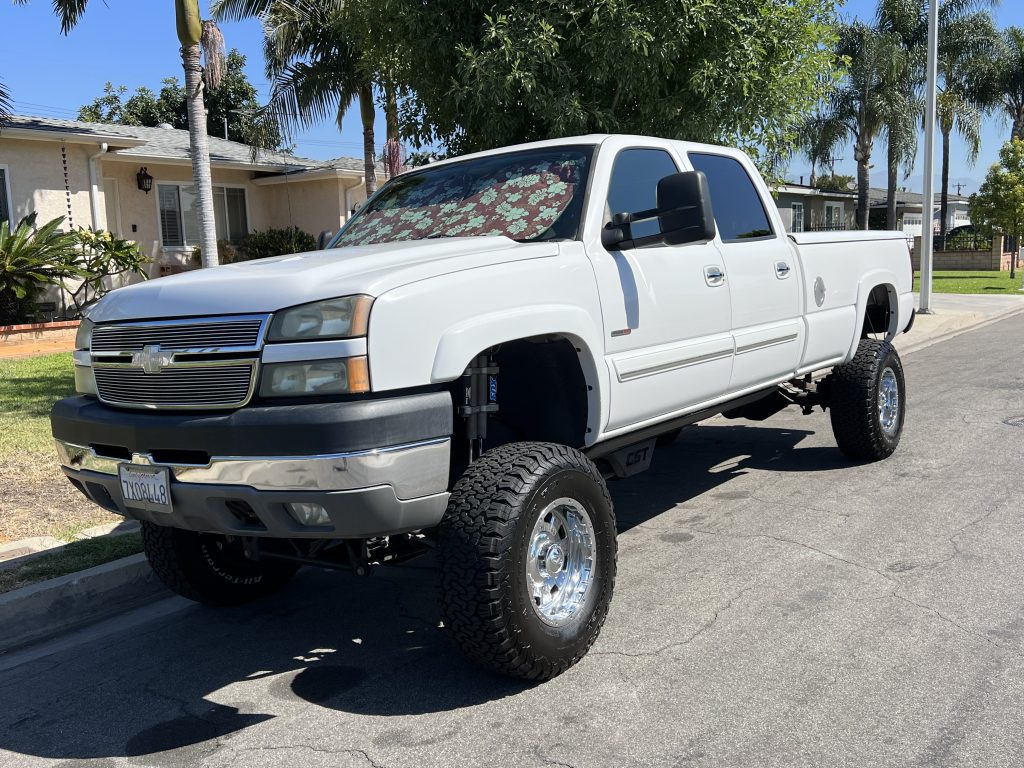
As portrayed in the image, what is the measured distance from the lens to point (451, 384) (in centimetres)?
379

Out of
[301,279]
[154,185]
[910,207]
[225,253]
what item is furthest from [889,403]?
[910,207]

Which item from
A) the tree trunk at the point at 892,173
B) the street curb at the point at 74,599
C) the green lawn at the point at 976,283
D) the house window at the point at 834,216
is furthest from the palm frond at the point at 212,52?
the house window at the point at 834,216

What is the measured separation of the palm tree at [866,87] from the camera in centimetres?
3195

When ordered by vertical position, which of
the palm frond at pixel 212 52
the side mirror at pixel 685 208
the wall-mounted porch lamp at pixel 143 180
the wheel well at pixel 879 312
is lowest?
the wheel well at pixel 879 312

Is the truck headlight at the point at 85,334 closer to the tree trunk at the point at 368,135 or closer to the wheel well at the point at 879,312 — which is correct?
the wheel well at the point at 879,312

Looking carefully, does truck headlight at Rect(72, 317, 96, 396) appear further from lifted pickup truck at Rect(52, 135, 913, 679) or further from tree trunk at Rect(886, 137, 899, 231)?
tree trunk at Rect(886, 137, 899, 231)

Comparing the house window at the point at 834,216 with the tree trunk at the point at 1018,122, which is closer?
the tree trunk at the point at 1018,122

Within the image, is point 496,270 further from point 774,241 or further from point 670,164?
point 774,241

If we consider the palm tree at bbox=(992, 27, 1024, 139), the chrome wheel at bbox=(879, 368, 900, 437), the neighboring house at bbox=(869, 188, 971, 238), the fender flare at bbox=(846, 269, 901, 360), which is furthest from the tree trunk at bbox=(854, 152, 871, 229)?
the chrome wheel at bbox=(879, 368, 900, 437)

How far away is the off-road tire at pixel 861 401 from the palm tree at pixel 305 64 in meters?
12.5

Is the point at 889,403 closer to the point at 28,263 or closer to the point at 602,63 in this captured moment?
the point at 602,63

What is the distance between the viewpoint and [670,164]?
5.09 m

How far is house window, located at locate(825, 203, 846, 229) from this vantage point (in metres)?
46.5

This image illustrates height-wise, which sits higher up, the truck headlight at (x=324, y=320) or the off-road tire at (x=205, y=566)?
the truck headlight at (x=324, y=320)
